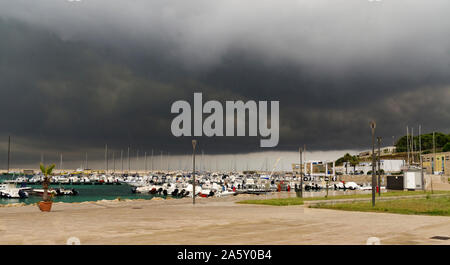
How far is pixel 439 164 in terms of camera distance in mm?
158000

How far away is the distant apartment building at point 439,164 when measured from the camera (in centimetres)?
15088

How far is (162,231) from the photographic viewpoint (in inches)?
598

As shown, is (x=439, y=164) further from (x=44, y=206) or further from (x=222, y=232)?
(x=222, y=232)

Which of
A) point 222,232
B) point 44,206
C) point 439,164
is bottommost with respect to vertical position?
point 44,206

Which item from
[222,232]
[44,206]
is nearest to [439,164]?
[44,206]

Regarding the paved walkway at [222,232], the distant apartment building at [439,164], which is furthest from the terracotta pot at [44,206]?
the distant apartment building at [439,164]

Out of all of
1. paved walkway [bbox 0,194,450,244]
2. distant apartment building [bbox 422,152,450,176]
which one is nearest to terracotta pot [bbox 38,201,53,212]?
paved walkway [bbox 0,194,450,244]

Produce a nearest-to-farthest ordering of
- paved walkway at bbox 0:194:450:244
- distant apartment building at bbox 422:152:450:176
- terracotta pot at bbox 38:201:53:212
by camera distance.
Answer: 1. paved walkway at bbox 0:194:450:244
2. terracotta pot at bbox 38:201:53:212
3. distant apartment building at bbox 422:152:450:176

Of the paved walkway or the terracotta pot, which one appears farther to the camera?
the terracotta pot

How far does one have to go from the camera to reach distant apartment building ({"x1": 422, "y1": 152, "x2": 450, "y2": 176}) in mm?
150875

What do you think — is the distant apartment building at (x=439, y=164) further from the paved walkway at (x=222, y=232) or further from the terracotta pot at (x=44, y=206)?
the terracotta pot at (x=44, y=206)

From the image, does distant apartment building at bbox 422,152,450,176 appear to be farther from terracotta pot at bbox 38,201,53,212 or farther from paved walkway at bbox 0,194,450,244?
terracotta pot at bbox 38,201,53,212
